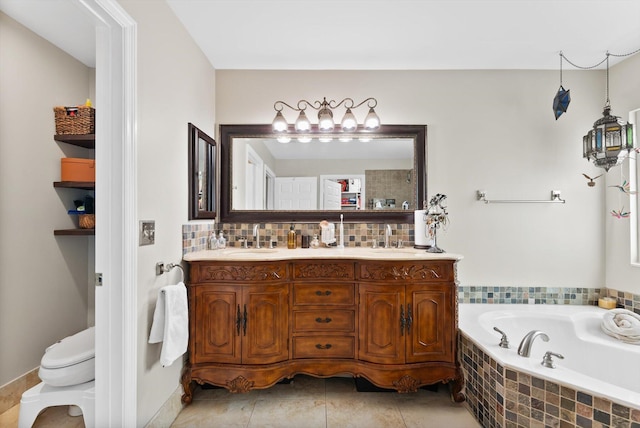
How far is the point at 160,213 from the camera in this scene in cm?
177

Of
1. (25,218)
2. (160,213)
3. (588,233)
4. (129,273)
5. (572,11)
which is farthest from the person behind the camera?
(588,233)

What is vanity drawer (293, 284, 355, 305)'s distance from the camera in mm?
2078

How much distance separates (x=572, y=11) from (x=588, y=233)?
5.62 feet

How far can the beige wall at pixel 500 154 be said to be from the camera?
2576 mm

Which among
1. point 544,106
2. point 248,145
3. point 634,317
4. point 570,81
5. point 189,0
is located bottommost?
point 634,317

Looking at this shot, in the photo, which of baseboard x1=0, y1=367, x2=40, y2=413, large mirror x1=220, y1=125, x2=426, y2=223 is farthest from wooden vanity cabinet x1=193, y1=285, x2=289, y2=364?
baseboard x1=0, y1=367, x2=40, y2=413

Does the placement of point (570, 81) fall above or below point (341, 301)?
above

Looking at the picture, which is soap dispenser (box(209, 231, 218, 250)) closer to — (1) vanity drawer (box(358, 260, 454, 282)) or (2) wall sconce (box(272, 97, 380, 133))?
(2) wall sconce (box(272, 97, 380, 133))

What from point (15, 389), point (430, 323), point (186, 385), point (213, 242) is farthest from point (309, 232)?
point (15, 389)

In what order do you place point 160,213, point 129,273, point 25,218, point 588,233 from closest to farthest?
point 129,273 → point 160,213 → point 25,218 → point 588,233

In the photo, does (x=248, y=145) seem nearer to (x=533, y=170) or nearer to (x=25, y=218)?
(x=25, y=218)

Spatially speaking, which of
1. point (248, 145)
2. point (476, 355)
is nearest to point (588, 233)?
point (476, 355)

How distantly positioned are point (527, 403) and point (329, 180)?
193 centimetres

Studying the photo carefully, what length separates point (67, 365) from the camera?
161cm
